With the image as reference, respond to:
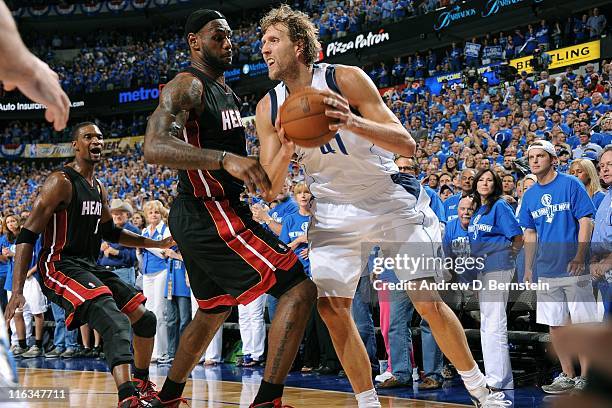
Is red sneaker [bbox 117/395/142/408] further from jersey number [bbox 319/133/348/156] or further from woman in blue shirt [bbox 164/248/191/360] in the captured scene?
woman in blue shirt [bbox 164/248/191/360]

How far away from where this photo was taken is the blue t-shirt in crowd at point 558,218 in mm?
5629

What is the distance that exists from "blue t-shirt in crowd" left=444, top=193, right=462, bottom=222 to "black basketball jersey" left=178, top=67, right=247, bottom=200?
3.61 m

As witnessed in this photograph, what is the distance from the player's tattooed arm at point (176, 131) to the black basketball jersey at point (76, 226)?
178 centimetres

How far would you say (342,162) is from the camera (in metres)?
3.99

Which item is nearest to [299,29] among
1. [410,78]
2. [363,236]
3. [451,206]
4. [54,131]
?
[363,236]

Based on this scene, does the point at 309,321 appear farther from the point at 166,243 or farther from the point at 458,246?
the point at 166,243

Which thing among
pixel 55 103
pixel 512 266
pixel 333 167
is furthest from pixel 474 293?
pixel 55 103

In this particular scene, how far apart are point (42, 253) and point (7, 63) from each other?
3.55m

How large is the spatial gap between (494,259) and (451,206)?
55.3 inches

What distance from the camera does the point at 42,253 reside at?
5.13 meters

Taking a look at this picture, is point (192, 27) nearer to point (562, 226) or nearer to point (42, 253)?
point (42, 253)

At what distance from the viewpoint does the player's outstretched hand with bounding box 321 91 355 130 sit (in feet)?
10.6

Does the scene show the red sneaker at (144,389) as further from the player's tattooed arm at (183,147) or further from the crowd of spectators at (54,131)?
the crowd of spectators at (54,131)

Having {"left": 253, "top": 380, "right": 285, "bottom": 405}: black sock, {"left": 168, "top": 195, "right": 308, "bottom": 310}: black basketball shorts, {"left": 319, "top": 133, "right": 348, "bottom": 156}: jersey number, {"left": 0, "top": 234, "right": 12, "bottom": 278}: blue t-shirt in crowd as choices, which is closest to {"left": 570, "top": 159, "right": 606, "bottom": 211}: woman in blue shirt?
{"left": 319, "top": 133, "right": 348, "bottom": 156}: jersey number
